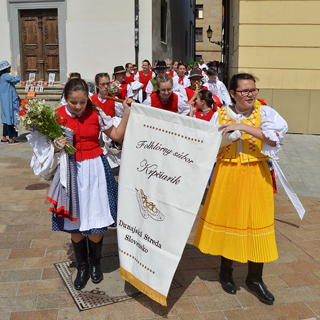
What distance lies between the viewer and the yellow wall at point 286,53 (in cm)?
1029

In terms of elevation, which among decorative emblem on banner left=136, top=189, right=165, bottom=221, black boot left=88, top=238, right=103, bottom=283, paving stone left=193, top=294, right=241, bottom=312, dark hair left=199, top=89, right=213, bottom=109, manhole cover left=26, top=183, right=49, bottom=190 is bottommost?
paving stone left=193, top=294, right=241, bottom=312

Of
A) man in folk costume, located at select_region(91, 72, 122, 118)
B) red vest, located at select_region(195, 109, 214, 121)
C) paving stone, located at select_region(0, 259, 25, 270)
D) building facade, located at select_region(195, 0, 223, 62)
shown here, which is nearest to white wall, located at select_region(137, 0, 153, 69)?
man in folk costume, located at select_region(91, 72, 122, 118)

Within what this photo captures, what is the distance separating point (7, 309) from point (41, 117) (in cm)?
154

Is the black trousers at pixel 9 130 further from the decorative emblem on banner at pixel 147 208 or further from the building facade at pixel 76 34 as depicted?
the decorative emblem on banner at pixel 147 208

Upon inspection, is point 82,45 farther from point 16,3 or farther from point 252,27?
point 252,27

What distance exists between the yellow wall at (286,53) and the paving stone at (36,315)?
8.66m

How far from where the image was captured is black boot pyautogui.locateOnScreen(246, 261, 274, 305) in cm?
331

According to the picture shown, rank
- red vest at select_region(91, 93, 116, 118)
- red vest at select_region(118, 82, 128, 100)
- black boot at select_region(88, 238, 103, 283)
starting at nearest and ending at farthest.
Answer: black boot at select_region(88, 238, 103, 283)
red vest at select_region(91, 93, 116, 118)
red vest at select_region(118, 82, 128, 100)

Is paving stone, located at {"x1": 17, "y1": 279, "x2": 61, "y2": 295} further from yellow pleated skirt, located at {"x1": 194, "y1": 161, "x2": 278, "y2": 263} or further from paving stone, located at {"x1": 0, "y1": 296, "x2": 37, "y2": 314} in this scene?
yellow pleated skirt, located at {"x1": 194, "y1": 161, "x2": 278, "y2": 263}

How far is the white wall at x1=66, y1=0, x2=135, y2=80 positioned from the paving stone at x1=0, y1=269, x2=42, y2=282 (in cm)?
1158

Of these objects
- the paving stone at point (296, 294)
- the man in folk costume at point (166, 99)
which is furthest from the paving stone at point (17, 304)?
the man in folk costume at point (166, 99)

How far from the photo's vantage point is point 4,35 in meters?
14.9

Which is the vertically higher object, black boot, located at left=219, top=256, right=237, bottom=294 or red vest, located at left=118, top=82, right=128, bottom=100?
red vest, located at left=118, top=82, right=128, bottom=100

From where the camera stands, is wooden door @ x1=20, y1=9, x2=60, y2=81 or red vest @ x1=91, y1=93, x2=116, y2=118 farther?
wooden door @ x1=20, y1=9, x2=60, y2=81
